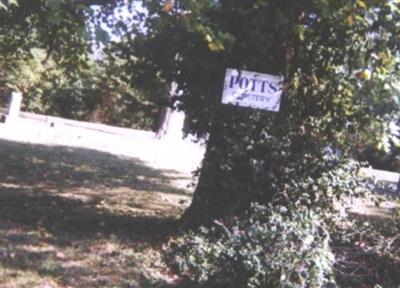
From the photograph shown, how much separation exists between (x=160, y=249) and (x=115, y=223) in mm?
1231

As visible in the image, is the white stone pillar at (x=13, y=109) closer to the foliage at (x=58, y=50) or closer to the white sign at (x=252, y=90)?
the foliage at (x=58, y=50)

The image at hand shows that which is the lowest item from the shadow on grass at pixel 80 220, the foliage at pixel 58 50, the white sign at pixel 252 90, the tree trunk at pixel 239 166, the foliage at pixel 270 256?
the shadow on grass at pixel 80 220

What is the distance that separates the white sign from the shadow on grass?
5.92ft

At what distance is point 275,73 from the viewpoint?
23.1 feet

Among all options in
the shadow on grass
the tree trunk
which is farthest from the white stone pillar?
the tree trunk

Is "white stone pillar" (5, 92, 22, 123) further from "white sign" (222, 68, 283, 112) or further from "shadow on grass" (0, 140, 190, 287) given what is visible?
"white sign" (222, 68, 283, 112)

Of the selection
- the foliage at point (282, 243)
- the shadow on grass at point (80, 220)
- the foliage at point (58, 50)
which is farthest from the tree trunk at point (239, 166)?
the foliage at point (58, 50)

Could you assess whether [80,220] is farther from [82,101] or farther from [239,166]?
[82,101]

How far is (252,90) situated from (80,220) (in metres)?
2.73

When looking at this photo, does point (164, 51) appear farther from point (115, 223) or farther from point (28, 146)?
point (28, 146)

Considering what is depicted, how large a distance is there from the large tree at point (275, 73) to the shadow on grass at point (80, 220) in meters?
1.12

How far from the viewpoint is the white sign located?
6652 millimetres

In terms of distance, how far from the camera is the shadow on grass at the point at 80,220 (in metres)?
5.82

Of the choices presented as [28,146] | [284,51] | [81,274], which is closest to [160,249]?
[81,274]
